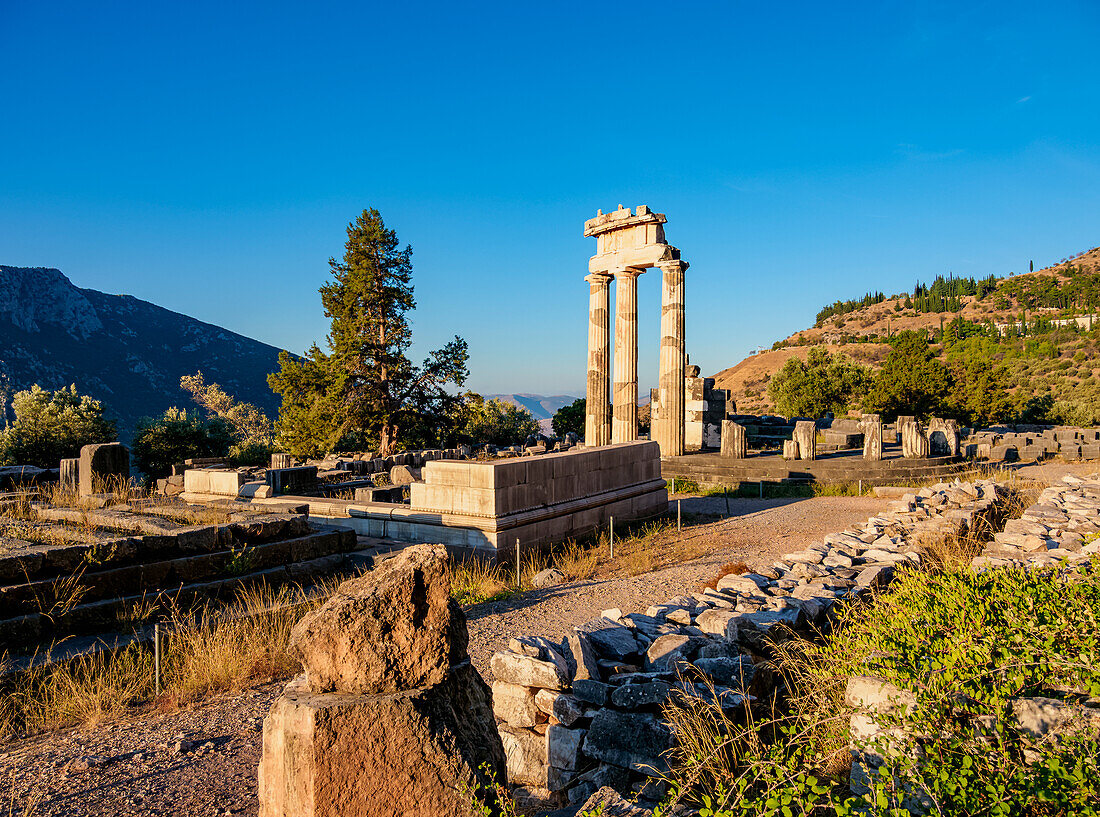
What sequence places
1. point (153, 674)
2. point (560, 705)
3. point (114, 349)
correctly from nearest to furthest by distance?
point (560, 705)
point (153, 674)
point (114, 349)

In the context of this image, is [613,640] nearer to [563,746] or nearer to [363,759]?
[563,746]

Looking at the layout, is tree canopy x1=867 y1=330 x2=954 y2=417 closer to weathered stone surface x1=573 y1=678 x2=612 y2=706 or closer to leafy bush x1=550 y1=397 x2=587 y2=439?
leafy bush x1=550 y1=397 x2=587 y2=439

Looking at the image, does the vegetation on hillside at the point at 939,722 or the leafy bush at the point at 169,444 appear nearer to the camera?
the vegetation on hillside at the point at 939,722

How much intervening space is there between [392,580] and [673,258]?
17.7 meters

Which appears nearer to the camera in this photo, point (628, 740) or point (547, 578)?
point (628, 740)

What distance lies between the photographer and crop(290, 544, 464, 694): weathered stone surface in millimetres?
2523

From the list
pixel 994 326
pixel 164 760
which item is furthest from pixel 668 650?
pixel 994 326

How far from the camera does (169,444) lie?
25.0m

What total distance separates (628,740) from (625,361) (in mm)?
17242

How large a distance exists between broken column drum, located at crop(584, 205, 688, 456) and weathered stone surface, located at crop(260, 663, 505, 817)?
17223 millimetres

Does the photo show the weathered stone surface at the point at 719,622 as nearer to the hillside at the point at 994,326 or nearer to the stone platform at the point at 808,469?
the stone platform at the point at 808,469

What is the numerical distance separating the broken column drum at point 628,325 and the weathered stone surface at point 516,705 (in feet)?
50.8

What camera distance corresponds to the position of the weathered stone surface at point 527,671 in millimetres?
4055

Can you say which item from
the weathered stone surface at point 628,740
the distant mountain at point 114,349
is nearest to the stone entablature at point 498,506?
the weathered stone surface at point 628,740
